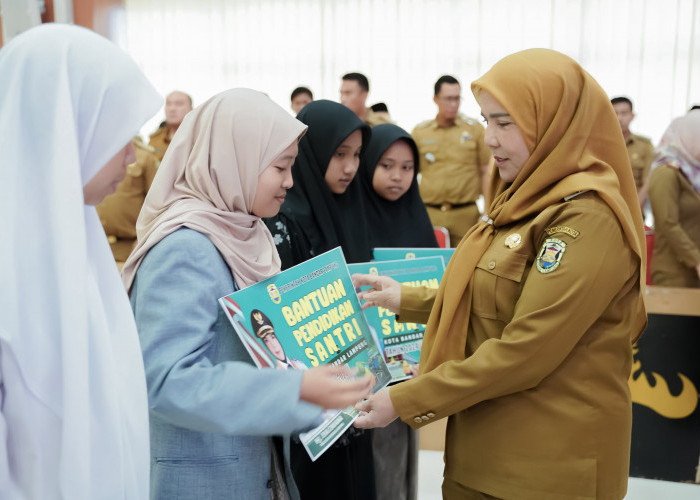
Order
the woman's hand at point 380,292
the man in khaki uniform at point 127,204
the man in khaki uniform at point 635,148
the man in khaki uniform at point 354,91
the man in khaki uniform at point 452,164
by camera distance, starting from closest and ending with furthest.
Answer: the woman's hand at point 380,292
the man in khaki uniform at point 127,204
the man in khaki uniform at point 452,164
the man in khaki uniform at point 354,91
the man in khaki uniform at point 635,148

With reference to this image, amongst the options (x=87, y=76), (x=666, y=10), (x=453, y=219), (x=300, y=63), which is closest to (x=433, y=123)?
(x=453, y=219)

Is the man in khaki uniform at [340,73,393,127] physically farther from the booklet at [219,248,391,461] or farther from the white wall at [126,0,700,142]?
the booklet at [219,248,391,461]

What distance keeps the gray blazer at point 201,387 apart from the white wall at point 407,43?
679cm

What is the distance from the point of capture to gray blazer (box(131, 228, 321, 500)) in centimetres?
113

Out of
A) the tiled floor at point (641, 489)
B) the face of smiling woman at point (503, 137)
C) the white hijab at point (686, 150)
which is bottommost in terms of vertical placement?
the tiled floor at point (641, 489)

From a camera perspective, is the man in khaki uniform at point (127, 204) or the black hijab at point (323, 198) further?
the man in khaki uniform at point (127, 204)

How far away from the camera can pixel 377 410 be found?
5.17 ft

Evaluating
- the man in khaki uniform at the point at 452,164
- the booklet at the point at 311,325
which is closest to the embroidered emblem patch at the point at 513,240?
the booklet at the point at 311,325

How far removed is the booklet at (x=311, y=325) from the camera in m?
1.36

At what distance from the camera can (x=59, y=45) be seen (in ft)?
3.21

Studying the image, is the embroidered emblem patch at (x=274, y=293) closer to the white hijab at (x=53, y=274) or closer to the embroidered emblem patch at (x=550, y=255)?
the white hijab at (x=53, y=274)

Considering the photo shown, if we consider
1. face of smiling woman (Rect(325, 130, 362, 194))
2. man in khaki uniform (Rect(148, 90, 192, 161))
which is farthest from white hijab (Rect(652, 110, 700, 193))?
man in khaki uniform (Rect(148, 90, 192, 161))

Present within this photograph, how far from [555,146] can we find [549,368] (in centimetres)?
52

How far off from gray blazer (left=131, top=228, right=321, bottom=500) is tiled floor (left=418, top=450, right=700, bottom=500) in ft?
6.29
